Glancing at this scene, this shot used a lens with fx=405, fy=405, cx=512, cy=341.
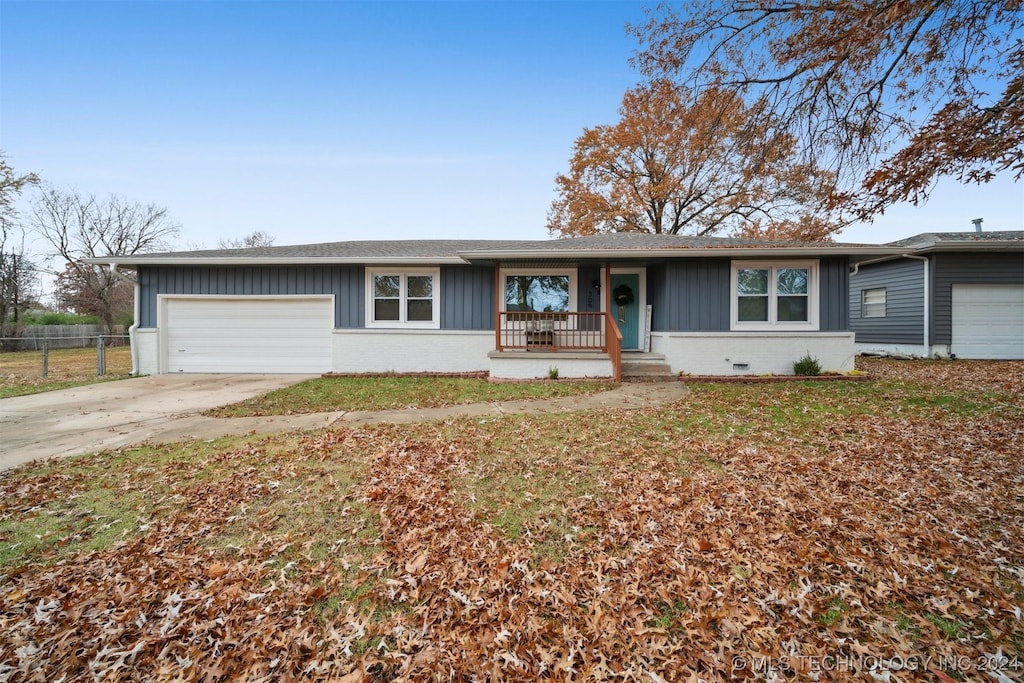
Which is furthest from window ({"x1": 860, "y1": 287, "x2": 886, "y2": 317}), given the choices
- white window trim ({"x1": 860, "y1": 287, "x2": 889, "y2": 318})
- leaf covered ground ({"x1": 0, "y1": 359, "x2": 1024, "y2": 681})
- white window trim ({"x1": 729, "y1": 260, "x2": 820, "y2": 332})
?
leaf covered ground ({"x1": 0, "y1": 359, "x2": 1024, "y2": 681})

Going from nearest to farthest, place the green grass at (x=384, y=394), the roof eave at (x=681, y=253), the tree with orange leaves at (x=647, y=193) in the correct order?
the green grass at (x=384, y=394) → the roof eave at (x=681, y=253) → the tree with orange leaves at (x=647, y=193)

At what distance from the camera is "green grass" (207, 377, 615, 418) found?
21.5 feet

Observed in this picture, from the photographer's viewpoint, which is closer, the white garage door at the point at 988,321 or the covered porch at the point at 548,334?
the covered porch at the point at 548,334

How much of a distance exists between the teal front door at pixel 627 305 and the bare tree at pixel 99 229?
2969 centimetres

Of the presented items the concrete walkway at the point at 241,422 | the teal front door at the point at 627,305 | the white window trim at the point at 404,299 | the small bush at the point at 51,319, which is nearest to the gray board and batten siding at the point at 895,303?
the teal front door at the point at 627,305

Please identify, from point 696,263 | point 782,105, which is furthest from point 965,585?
point 696,263

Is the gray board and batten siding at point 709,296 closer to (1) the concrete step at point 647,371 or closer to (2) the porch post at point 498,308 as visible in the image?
(1) the concrete step at point 647,371

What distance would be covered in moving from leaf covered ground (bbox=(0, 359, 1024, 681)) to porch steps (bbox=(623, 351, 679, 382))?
480 cm

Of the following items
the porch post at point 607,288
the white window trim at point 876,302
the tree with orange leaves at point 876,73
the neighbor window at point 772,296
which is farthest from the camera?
the white window trim at point 876,302

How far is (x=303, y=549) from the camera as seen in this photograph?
2.61 meters

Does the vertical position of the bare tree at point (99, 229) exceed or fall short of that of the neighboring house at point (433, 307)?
it exceeds it

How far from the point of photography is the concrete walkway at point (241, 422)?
452cm

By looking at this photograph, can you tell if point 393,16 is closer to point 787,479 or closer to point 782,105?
point 782,105

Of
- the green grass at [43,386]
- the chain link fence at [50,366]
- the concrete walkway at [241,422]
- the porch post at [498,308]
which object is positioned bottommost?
the concrete walkway at [241,422]
